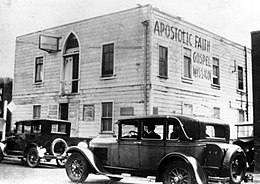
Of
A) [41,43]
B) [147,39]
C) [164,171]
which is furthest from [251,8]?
[41,43]

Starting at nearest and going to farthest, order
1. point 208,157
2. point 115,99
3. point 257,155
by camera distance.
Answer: point 208,157 < point 257,155 < point 115,99

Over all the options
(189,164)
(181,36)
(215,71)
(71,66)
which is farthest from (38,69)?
(189,164)

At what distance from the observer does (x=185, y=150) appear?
20.7 feet

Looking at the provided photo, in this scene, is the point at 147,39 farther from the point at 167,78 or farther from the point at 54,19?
the point at 54,19

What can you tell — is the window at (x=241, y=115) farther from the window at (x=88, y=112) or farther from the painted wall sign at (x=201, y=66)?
the window at (x=88, y=112)

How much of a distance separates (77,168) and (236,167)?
325 centimetres

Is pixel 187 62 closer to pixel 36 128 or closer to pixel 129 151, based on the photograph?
pixel 36 128

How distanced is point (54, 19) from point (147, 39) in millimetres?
4571

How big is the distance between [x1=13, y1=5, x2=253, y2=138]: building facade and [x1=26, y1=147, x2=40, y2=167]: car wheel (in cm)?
332

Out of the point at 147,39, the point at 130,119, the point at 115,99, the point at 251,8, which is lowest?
the point at 130,119

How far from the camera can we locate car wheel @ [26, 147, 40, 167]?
34.7 feet

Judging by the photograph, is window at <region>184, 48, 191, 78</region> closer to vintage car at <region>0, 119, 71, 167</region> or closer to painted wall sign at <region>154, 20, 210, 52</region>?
painted wall sign at <region>154, 20, 210, 52</region>

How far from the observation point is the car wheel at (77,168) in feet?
24.6

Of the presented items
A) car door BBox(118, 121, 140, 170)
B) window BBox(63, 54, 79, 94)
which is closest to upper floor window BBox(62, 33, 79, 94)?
window BBox(63, 54, 79, 94)
